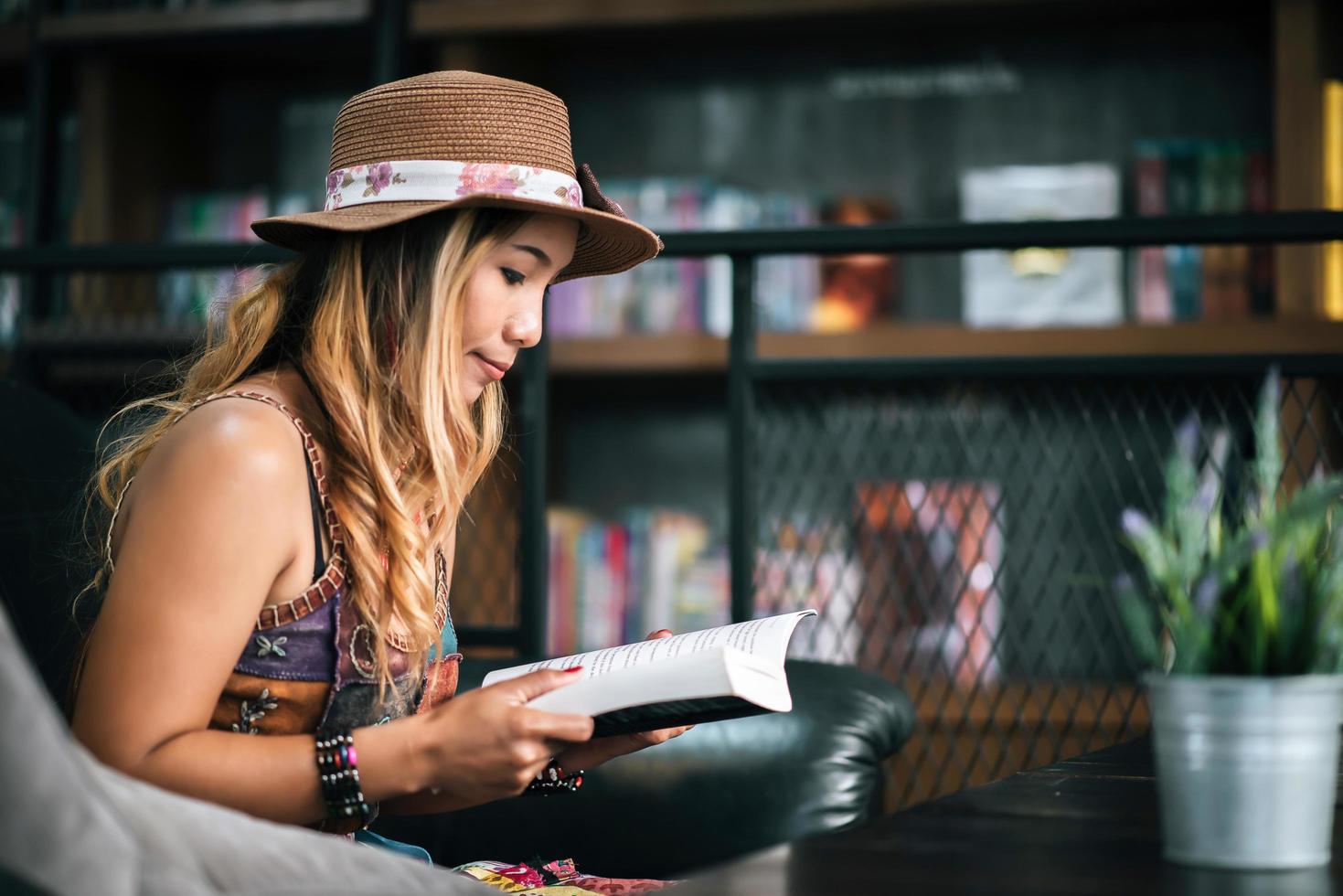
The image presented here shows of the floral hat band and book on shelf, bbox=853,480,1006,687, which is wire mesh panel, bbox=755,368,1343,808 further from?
the floral hat band

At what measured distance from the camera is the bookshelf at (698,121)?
2.42 m

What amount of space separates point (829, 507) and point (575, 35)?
105 centimetres

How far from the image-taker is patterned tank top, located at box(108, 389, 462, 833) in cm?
90

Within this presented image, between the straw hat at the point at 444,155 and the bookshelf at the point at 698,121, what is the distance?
1.34 m

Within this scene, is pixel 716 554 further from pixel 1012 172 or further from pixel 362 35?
pixel 362 35

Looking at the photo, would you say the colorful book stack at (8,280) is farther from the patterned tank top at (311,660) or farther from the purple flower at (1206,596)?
the purple flower at (1206,596)

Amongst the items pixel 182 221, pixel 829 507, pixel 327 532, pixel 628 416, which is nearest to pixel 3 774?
pixel 327 532

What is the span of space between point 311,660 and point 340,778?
123mm

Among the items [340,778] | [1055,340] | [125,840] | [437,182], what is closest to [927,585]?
[1055,340]

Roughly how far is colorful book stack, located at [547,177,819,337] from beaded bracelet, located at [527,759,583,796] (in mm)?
1664

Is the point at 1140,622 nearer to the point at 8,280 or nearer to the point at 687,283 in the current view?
the point at 687,283

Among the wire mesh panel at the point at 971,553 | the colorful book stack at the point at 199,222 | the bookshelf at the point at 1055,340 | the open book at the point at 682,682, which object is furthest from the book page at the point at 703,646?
the colorful book stack at the point at 199,222

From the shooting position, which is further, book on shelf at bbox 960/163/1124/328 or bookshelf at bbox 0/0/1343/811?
book on shelf at bbox 960/163/1124/328

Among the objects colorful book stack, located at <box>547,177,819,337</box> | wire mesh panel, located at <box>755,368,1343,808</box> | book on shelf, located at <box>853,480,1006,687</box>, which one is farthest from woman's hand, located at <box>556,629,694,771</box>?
colorful book stack, located at <box>547,177,819,337</box>
